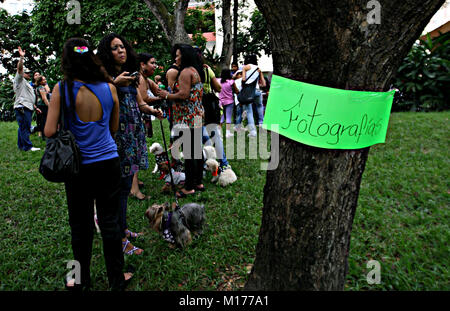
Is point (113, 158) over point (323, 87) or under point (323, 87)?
under

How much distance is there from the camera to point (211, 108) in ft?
14.1

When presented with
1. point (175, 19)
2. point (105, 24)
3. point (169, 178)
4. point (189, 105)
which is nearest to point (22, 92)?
point (169, 178)

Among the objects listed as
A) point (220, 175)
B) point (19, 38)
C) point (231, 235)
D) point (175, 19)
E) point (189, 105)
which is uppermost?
point (19, 38)

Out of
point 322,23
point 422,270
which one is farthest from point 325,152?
point 422,270

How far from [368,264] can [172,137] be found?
109 inches

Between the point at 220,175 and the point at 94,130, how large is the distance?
272 cm

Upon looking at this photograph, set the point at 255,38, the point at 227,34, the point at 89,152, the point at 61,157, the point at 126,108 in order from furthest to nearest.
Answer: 1. the point at 255,38
2. the point at 227,34
3. the point at 126,108
4. the point at 89,152
5. the point at 61,157

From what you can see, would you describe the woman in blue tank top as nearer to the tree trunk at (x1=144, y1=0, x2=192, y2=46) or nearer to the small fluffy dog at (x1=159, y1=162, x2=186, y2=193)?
the small fluffy dog at (x1=159, y1=162, x2=186, y2=193)

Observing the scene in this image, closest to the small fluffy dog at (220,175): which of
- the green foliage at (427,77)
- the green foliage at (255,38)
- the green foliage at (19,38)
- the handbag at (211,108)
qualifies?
the handbag at (211,108)

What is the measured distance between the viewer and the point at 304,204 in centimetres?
165

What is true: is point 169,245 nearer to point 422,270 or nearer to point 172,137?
point 172,137

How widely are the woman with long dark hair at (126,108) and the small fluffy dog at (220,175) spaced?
1.70 m

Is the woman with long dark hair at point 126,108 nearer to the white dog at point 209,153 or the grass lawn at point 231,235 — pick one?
the grass lawn at point 231,235

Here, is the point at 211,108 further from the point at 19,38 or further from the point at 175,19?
the point at 19,38
